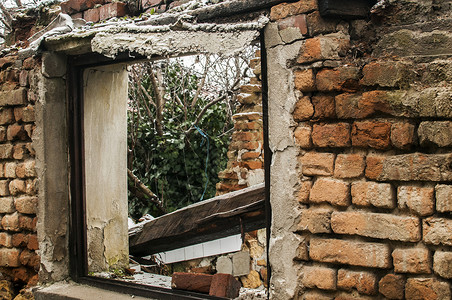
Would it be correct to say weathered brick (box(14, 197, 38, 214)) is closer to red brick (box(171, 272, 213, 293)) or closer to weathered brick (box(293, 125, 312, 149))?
red brick (box(171, 272, 213, 293))

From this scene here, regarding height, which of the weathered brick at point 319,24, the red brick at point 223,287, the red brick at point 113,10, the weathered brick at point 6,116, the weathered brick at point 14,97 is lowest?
the red brick at point 223,287

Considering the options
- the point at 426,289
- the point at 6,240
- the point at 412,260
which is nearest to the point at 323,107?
the point at 412,260

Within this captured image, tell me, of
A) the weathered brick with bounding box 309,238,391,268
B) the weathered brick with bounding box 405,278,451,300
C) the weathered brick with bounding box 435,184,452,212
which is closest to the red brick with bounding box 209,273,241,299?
the weathered brick with bounding box 309,238,391,268

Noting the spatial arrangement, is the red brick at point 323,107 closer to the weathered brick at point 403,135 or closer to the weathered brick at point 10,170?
the weathered brick at point 403,135

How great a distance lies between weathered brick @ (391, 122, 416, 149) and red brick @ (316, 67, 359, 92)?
0.27 m

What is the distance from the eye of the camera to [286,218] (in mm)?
2314

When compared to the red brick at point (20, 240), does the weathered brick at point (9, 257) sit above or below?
below

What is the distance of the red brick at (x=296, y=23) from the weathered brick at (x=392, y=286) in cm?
116

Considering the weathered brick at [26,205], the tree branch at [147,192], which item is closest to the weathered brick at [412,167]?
the weathered brick at [26,205]

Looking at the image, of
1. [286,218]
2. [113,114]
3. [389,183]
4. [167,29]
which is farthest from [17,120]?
[389,183]

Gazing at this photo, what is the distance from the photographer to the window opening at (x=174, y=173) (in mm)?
3475

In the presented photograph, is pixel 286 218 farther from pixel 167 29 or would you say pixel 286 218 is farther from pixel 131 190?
pixel 131 190

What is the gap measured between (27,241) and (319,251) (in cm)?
210

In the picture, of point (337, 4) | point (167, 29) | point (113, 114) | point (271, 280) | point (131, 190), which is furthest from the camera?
point (131, 190)
